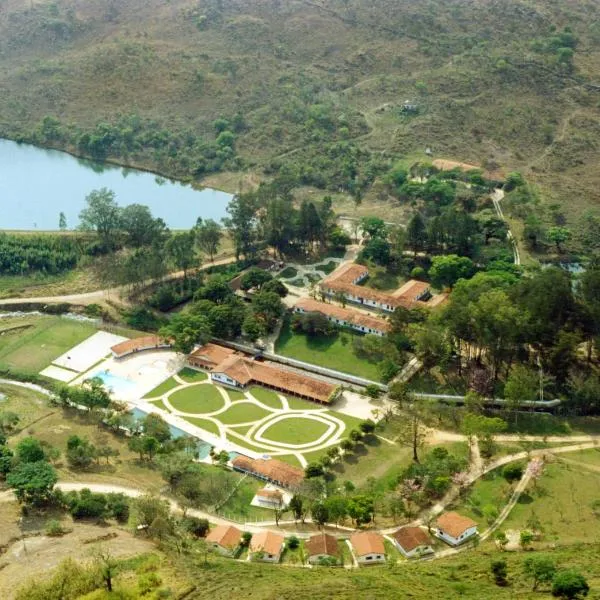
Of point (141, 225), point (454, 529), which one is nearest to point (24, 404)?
point (141, 225)

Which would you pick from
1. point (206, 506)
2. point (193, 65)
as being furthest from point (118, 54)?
point (206, 506)

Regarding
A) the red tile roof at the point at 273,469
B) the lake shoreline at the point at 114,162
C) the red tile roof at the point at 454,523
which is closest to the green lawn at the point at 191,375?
the red tile roof at the point at 273,469

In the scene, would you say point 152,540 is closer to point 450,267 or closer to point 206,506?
Result: point 206,506

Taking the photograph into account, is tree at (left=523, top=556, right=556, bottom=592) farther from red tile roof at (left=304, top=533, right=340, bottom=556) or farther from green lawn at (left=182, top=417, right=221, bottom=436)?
green lawn at (left=182, top=417, right=221, bottom=436)

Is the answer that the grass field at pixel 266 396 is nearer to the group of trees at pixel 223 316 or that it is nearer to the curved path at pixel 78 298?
the group of trees at pixel 223 316

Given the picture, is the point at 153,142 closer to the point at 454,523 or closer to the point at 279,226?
the point at 279,226

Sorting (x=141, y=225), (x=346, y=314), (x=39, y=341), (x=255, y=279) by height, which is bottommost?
(x=39, y=341)
